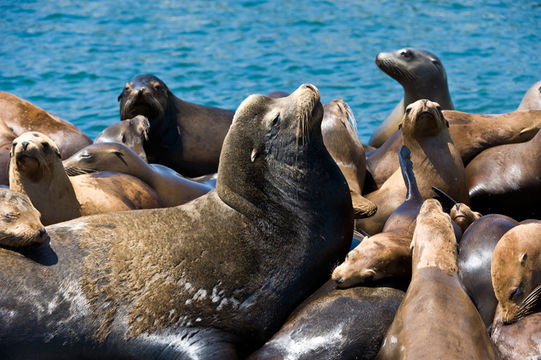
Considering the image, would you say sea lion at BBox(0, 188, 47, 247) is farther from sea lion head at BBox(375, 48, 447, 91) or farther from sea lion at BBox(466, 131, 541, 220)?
sea lion head at BBox(375, 48, 447, 91)

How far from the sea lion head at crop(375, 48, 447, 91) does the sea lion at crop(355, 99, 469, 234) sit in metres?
2.48

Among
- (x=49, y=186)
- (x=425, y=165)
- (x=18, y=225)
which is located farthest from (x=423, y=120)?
(x=18, y=225)

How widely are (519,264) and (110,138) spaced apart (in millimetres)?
4316

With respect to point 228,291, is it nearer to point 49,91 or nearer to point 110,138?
point 110,138

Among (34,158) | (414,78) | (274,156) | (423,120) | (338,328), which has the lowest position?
(414,78)

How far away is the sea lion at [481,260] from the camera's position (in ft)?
12.9

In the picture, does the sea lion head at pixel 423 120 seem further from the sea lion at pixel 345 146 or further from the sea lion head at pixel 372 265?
the sea lion head at pixel 372 265

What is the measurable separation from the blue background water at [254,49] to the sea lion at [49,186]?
6.97 meters

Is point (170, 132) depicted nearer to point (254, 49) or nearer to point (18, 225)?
point (18, 225)

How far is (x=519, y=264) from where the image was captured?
12.1 ft

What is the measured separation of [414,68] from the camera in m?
8.51

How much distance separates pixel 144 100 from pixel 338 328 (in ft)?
14.4

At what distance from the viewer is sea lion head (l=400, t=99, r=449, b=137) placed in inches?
233

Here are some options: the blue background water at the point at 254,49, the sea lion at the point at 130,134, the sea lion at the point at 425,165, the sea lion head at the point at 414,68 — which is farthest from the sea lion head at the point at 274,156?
the blue background water at the point at 254,49
